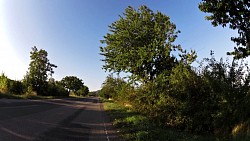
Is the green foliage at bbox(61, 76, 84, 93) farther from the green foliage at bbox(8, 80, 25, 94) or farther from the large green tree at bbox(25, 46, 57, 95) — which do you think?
the green foliage at bbox(8, 80, 25, 94)

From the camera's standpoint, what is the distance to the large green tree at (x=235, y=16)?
12383mm

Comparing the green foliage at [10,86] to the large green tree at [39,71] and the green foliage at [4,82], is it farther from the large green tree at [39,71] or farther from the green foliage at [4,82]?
the large green tree at [39,71]

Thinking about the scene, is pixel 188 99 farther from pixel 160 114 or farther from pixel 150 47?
pixel 150 47

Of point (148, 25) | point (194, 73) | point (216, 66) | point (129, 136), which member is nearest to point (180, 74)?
point (194, 73)

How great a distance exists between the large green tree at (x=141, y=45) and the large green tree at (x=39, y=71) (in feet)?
136

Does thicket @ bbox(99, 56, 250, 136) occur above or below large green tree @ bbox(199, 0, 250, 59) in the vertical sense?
below

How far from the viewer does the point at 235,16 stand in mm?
12695

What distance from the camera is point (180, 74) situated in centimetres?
1622

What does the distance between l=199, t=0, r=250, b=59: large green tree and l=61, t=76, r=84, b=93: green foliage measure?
159 meters

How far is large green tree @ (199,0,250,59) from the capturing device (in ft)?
40.6

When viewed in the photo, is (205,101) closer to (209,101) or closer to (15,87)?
(209,101)

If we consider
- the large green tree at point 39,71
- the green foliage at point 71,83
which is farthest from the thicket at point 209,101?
the green foliage at point 71,83

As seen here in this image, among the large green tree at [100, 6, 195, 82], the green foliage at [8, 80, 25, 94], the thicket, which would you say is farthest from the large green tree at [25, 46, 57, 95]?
the thicket

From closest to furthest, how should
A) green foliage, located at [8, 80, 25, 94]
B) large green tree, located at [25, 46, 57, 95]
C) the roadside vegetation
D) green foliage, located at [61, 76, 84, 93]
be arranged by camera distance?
the roadside vegetation < green foliage, located at [8, 80, 25, 94] < large green tree, located at [25, 46, 57, 95] < green foliage, located at [61, 76, 84, 93]
